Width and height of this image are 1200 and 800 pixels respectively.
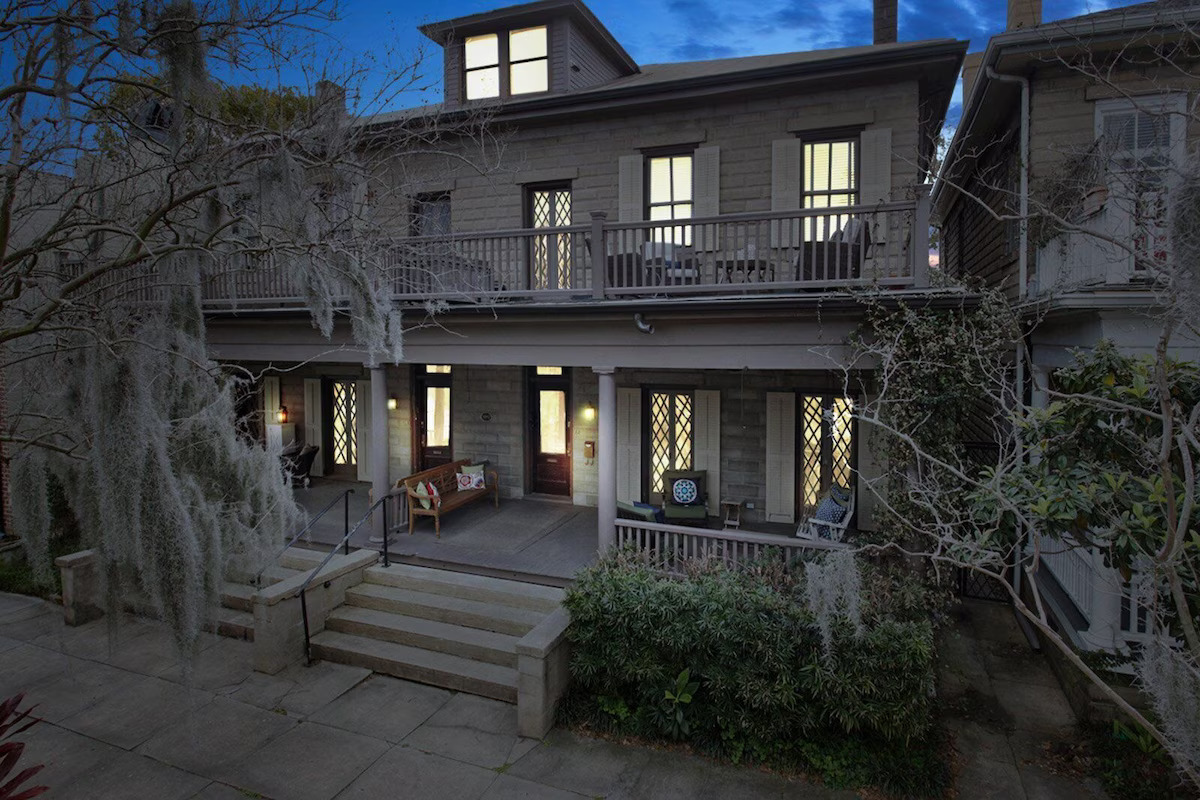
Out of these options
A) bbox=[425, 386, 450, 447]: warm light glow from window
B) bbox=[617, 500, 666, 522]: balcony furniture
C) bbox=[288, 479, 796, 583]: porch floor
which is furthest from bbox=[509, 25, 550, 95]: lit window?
bbox=[617, 500, 666, 522]: balcony furniture

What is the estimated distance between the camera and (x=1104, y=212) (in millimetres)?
6191

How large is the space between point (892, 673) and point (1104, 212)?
15.3ft

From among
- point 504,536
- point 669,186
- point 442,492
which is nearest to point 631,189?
point 669,186

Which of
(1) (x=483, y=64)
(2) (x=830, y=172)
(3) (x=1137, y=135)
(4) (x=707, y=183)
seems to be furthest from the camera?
(1) (x=483, y=64)

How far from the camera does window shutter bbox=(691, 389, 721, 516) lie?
10469 mm

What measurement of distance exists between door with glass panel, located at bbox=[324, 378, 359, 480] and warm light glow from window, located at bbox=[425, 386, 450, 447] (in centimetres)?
183

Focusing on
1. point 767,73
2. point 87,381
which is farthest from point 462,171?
point 87,381

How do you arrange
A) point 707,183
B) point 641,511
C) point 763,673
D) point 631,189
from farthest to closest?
point 631,189 < point 707,183 < point 641,511 < point 763,673

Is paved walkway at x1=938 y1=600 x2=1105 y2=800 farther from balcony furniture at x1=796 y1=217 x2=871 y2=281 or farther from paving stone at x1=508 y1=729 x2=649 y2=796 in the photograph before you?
balcony furniture at x1=796 y1=217 x2=871 y2=281

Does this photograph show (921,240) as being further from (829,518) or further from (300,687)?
(300,687)

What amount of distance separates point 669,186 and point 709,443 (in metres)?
4.15

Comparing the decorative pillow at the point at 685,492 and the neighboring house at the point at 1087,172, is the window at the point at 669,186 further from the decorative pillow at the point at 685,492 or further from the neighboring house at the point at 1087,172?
the neighboring house at the point at 1087,172

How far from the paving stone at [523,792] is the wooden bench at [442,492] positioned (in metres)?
4.67

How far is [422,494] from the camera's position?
A: 943cm
